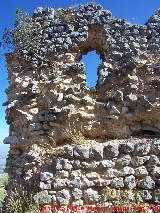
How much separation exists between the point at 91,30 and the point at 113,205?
473 cm

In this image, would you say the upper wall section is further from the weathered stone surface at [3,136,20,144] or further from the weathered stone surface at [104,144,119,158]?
the weathered stone surface at [104,144,119,158]

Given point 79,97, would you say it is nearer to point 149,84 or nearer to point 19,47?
point 149,84

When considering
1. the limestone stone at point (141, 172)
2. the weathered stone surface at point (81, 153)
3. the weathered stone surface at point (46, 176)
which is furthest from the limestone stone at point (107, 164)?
the weathered stone surface at point (46, 176)

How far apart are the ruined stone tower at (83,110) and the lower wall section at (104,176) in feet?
0.07

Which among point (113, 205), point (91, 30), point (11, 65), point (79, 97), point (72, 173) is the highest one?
point (91, 30)

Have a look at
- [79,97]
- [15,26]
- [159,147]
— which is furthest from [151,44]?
[15,26]

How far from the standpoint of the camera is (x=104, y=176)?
304 inches

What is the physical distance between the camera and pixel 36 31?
10.0 metres

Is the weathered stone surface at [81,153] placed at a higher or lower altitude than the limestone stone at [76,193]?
higher

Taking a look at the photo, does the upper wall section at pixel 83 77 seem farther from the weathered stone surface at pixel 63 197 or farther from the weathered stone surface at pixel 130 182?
the weathered stone surface at pixel 63 197

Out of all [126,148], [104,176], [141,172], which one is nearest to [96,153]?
[104,176]

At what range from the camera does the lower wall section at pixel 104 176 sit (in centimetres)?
755

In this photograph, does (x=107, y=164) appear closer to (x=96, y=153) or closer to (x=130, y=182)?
(x=96, y=153)

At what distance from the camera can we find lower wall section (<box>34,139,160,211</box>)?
7.55 metres
